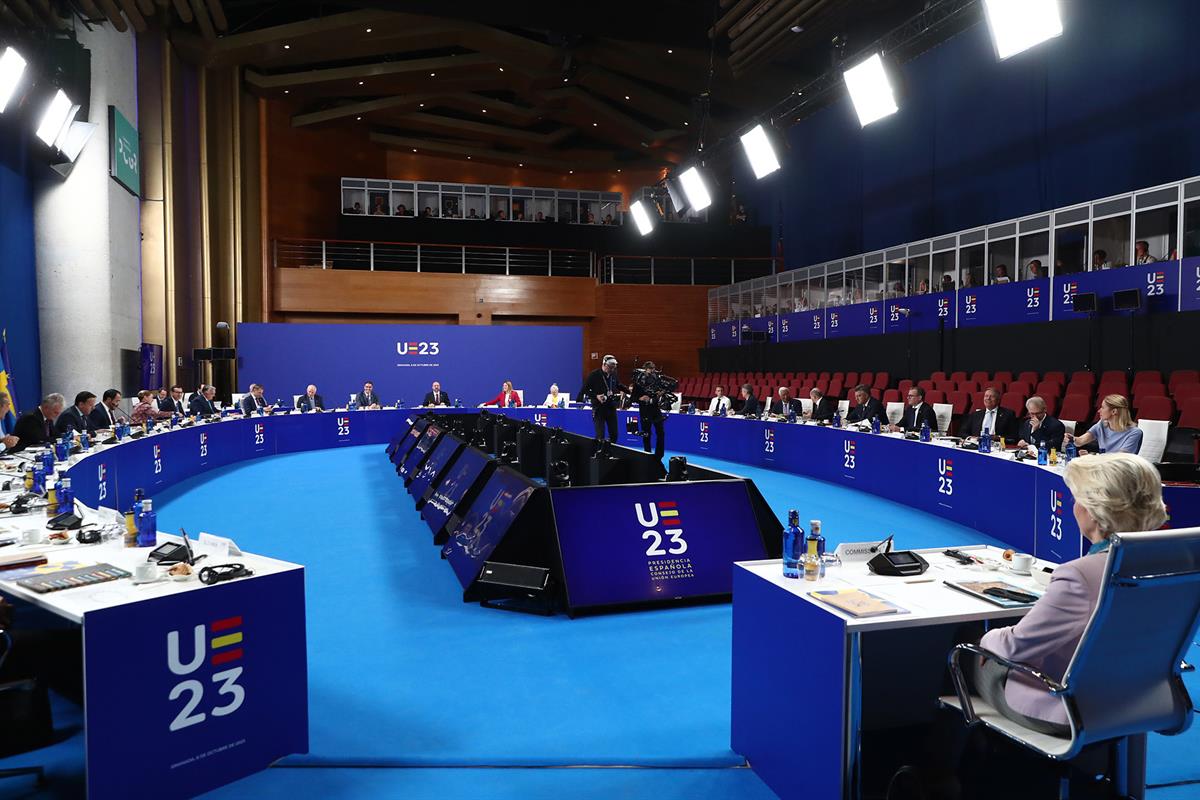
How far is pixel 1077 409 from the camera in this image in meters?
9.37

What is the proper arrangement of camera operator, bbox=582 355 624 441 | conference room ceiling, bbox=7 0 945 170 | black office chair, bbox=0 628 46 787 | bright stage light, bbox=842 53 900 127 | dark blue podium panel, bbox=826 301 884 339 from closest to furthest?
black office chair, bbox=0 628 46 787 → bright stage light, bbox=842 53 900 127 → camera operator, bbox=582 355 624 441 → conference room ceiling, bbox=7 0 945 170 → dark blue podium panel, bbox=826 301 884 339

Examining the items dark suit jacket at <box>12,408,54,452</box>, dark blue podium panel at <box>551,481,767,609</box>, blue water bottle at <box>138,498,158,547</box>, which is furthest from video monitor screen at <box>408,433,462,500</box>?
blue water bottle at <box>138,498,158,547</box>

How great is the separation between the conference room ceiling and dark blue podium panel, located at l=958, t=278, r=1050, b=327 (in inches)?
189

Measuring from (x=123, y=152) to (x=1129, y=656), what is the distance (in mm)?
14276

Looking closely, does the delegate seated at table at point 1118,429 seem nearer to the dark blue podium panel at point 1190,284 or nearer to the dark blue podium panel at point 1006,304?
the dark blue podium panel at point 1190,284

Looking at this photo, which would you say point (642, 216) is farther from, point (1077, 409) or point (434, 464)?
point (434, 464)

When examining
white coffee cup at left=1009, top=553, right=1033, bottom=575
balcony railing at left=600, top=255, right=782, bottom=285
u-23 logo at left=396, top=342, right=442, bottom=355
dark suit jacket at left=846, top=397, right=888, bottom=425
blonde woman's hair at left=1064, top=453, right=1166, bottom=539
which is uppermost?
balcony railing at left=600, top=255, right=782, bottom=285

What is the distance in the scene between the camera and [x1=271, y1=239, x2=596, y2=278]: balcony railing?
20172 mm

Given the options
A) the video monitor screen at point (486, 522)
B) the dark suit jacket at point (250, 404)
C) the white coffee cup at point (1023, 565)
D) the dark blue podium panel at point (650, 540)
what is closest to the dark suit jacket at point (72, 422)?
the dark suit jacket at point (250, 404)

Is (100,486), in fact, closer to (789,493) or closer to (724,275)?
(789,493)

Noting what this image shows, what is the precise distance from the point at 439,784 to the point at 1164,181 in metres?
12.7

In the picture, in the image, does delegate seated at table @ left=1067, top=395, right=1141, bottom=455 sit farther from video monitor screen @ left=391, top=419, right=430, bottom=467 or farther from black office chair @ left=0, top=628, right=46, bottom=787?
video monitor screen @ left=391, top=419, right=430, bottom=467

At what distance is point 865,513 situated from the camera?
7.27 metres

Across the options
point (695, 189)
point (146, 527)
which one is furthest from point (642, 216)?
point (146, 527)
